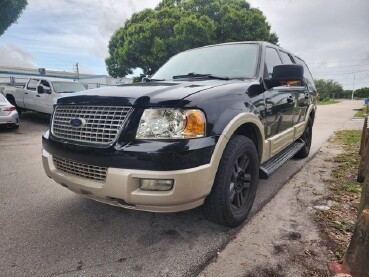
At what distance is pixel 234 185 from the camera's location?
2.67 m

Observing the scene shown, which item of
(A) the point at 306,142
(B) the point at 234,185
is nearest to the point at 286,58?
(A) the point at 306,142

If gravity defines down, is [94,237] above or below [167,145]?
below

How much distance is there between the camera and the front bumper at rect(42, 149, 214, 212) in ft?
6.89

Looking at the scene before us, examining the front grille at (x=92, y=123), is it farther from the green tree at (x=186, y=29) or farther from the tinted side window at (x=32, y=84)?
the green tree at (x=186, y=29)

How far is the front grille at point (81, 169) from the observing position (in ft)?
7.43

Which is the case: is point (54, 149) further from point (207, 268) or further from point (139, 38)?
point (139, 38)

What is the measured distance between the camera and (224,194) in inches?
94.7

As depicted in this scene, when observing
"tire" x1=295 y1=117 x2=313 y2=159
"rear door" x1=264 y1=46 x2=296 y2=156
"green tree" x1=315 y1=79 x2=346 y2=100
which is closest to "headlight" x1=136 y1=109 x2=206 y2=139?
"rear door" x1=264 y1=46 x2=296 y2=156

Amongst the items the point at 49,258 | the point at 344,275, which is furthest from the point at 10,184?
the point at 344,275

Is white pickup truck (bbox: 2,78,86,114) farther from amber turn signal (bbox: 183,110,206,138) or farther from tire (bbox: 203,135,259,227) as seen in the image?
amber turn signal (bbox: 183,110,206,138)

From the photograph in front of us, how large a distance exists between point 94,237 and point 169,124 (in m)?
1.27

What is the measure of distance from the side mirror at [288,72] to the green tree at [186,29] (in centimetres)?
1691

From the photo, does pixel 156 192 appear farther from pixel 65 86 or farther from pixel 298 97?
pixel 65 86

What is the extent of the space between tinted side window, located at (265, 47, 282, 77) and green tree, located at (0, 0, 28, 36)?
12.7 metres
